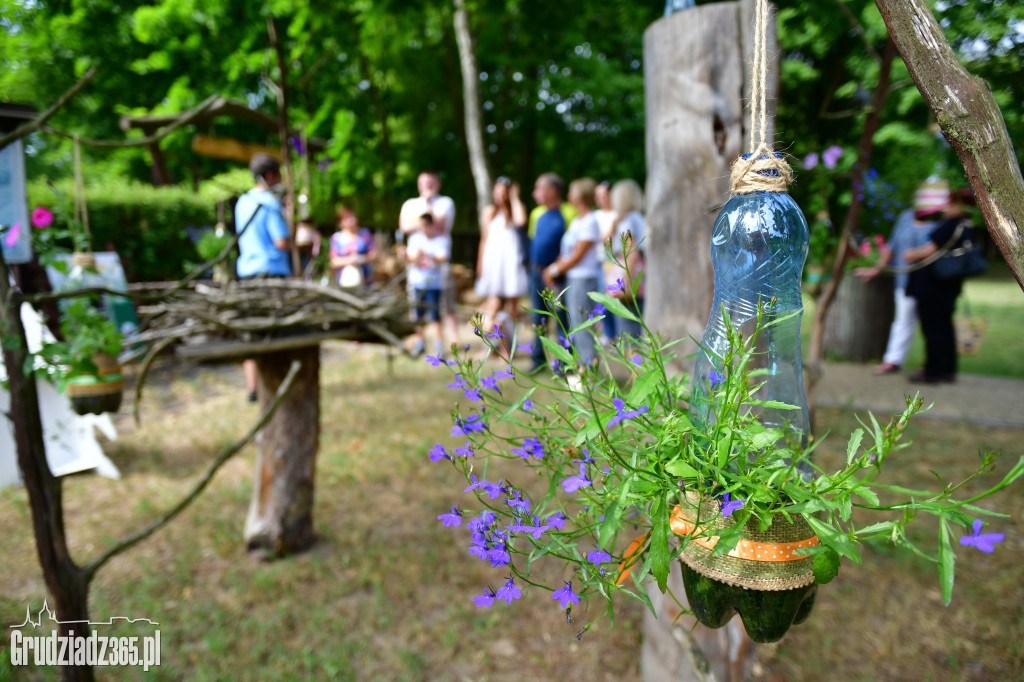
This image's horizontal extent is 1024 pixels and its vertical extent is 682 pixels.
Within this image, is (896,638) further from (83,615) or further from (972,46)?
(972,46)

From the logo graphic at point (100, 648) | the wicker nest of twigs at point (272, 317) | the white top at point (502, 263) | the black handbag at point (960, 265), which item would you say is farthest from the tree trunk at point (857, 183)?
the white top at point (502, 263)

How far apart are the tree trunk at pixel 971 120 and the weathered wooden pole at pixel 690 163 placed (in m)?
1.20

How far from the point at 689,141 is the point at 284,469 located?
263 cm

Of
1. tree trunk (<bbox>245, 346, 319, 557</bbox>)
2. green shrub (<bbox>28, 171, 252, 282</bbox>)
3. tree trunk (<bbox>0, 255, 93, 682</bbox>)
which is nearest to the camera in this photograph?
tree trunk (<bbox>0, 255, 93, 682</bbox>)

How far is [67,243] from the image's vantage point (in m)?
7.85

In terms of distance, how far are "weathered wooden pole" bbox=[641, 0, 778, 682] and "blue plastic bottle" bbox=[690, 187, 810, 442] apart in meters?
1.04

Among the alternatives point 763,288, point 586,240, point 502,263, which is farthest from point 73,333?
point 502,263

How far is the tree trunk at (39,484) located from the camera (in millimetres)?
1609

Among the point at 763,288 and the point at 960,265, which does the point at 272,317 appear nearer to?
the point at 763,288

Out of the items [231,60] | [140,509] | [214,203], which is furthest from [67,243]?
[140,509]

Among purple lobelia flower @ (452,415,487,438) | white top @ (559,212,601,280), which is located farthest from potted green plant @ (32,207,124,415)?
white top @ (559,212,601,280)

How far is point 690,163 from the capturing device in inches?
85.8

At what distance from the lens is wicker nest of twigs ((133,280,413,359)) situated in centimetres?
254

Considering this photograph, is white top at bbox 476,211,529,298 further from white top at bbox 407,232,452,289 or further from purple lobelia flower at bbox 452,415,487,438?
purple lobelia flower at bbox 452,415,487,438
